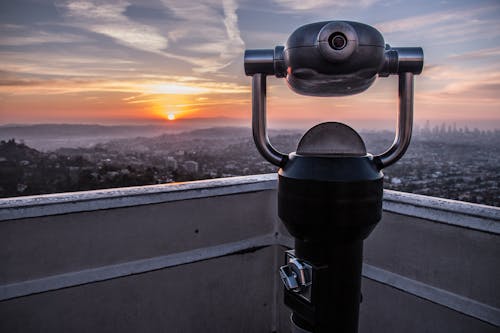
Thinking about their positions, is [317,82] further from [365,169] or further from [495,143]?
[495,143]

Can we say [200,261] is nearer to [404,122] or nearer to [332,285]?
[332,285]

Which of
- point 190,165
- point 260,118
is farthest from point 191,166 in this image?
point 260,118

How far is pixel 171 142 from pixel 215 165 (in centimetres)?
74

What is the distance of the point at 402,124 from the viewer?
101 centimetres

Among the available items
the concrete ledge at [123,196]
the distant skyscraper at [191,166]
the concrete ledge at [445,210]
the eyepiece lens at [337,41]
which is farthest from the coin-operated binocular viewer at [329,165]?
the distant skyscraper at [191,166]

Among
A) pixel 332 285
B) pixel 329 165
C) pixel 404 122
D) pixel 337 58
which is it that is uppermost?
pixel 337 58

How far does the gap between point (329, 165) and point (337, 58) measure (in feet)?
0.82

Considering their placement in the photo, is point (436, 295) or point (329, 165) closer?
point (329, 165)

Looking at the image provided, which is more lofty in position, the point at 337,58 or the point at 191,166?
the point at 337,58

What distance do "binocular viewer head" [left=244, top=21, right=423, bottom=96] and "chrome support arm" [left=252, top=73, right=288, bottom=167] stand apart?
0.06 metres

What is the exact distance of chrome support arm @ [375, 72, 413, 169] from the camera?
997 millimetres

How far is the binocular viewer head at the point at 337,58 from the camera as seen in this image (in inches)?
32.8

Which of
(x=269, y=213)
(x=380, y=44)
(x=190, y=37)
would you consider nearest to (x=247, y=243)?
(x=269, y=213)

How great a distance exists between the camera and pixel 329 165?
0.91 meters
